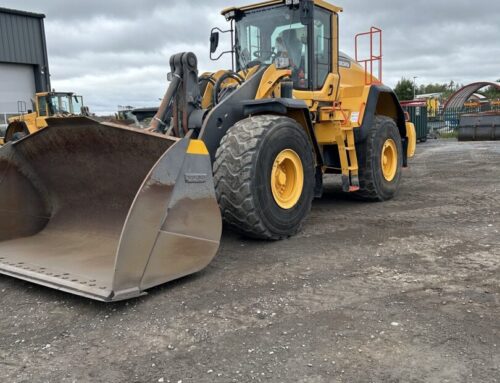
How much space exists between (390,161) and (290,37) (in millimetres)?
2735

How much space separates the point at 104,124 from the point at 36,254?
131 cm

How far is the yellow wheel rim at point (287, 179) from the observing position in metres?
5.09

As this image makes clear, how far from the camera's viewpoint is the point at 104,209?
489cm

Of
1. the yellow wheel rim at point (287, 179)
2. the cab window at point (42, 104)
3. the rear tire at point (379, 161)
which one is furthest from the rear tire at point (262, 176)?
the cab window at point (42, 104)

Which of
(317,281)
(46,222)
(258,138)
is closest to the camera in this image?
(317,281)

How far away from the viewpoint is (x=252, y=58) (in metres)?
6.71

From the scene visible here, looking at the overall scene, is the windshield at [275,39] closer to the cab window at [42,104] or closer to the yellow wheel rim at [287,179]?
the yellow wheel rim at [287,179]

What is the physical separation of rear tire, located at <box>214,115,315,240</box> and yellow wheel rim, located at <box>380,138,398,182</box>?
9.18 ft

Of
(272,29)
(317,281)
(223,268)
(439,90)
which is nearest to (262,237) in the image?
(223,268)

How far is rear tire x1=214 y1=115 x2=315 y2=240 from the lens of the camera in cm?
464

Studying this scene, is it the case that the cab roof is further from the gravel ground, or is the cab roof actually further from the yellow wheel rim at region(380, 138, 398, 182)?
the gravel ground

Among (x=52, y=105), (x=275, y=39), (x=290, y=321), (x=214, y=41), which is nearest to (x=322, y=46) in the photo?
(x=275, y=39)

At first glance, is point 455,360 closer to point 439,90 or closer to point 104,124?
point 104,124

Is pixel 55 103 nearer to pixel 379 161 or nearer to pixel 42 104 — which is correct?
pixel 42 104
